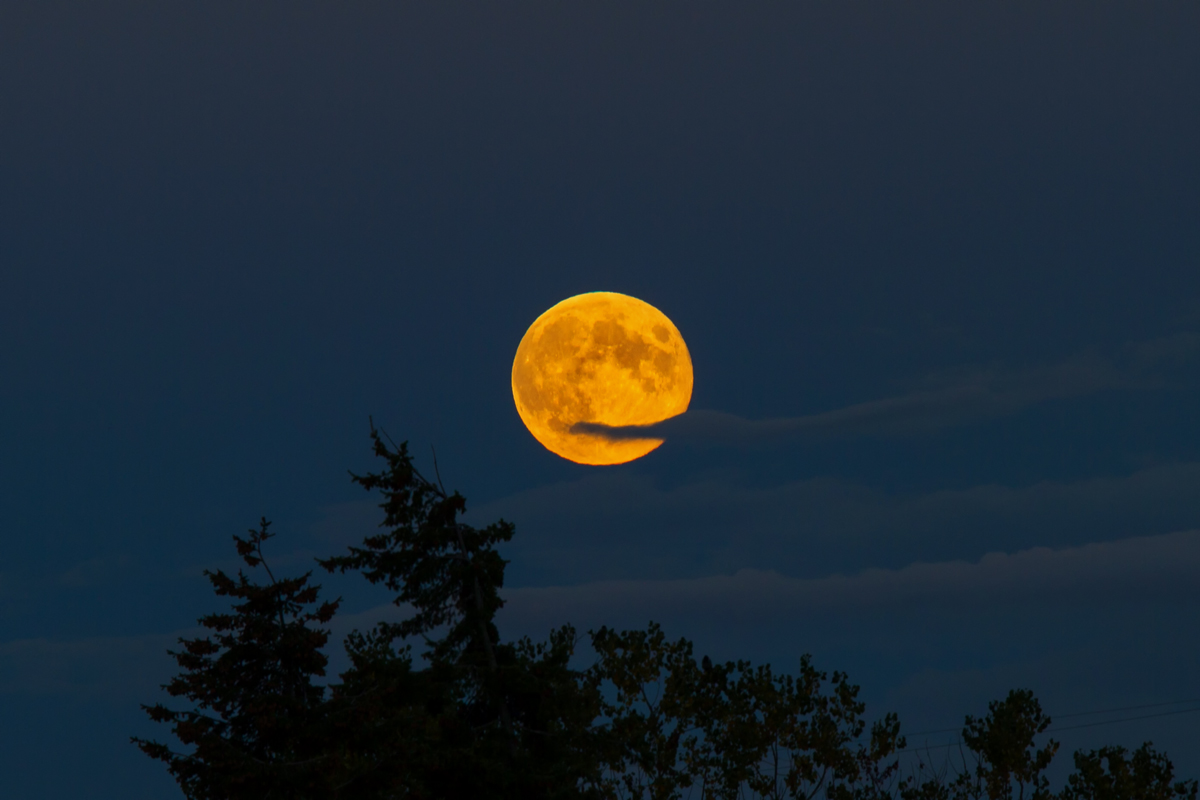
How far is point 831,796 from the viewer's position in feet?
147

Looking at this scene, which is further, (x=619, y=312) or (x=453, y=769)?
(x=619, y=312)

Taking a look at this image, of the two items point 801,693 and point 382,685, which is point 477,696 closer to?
point 382,685

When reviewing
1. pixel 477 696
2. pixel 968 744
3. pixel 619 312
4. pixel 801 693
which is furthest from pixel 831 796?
pixel 619 312

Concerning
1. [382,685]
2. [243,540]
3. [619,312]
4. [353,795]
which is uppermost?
[619,312]

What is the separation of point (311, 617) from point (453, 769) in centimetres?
679

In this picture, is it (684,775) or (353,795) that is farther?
(684,775)

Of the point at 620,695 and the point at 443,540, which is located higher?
the point at 443,540

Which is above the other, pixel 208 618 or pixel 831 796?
pixel 208 618

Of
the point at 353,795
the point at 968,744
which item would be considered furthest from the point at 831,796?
the point at 353,795

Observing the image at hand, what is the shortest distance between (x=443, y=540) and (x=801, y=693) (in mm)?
16294

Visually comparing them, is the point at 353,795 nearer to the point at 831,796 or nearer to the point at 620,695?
the point at 620,695

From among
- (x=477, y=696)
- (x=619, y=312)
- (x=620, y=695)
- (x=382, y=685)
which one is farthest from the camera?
(x=620, y=695)

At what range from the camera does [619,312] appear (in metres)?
41.0

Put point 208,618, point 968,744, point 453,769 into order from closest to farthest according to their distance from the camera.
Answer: point 208,618 < point 453,769 < point 968,744
